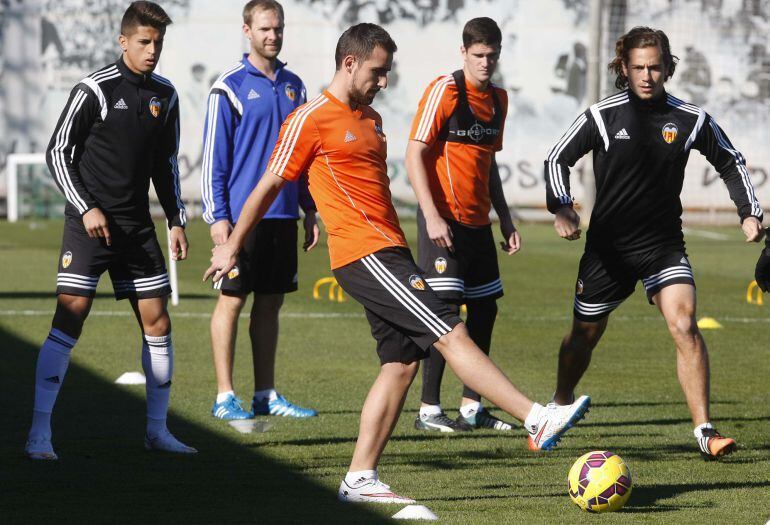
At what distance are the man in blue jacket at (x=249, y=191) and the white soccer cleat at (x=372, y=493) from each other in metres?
2.35

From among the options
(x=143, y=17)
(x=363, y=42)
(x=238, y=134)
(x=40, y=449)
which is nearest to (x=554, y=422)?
(x=363, y=42)

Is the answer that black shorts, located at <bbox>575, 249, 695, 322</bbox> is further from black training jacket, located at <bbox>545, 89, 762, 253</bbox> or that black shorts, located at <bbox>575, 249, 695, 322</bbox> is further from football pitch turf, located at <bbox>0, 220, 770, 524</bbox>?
football pitch turf, located at <bbox>0, 220, 770, 524</bbox>

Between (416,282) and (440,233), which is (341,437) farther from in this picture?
(416,282)

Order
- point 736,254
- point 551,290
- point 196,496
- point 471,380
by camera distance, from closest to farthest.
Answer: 1. point 471,380
2. point 196,496
3. point 551,290
4. point 736,254

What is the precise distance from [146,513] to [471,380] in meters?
Result: 1.42

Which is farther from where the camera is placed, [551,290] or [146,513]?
[551,290]

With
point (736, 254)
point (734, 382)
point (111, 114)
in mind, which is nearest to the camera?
point (111, 114)

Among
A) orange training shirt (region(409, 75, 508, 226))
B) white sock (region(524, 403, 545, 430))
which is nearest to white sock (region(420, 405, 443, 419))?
orange training shirt (region(409, 75, 508, 226))

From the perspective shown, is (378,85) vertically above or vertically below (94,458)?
above

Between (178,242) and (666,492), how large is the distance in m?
2.77

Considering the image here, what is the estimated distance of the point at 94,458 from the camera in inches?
273

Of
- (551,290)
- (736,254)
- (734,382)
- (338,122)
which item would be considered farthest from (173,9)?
(338,122)

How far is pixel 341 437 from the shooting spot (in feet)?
25.0

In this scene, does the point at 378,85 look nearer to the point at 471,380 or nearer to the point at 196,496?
the point at 471,380
